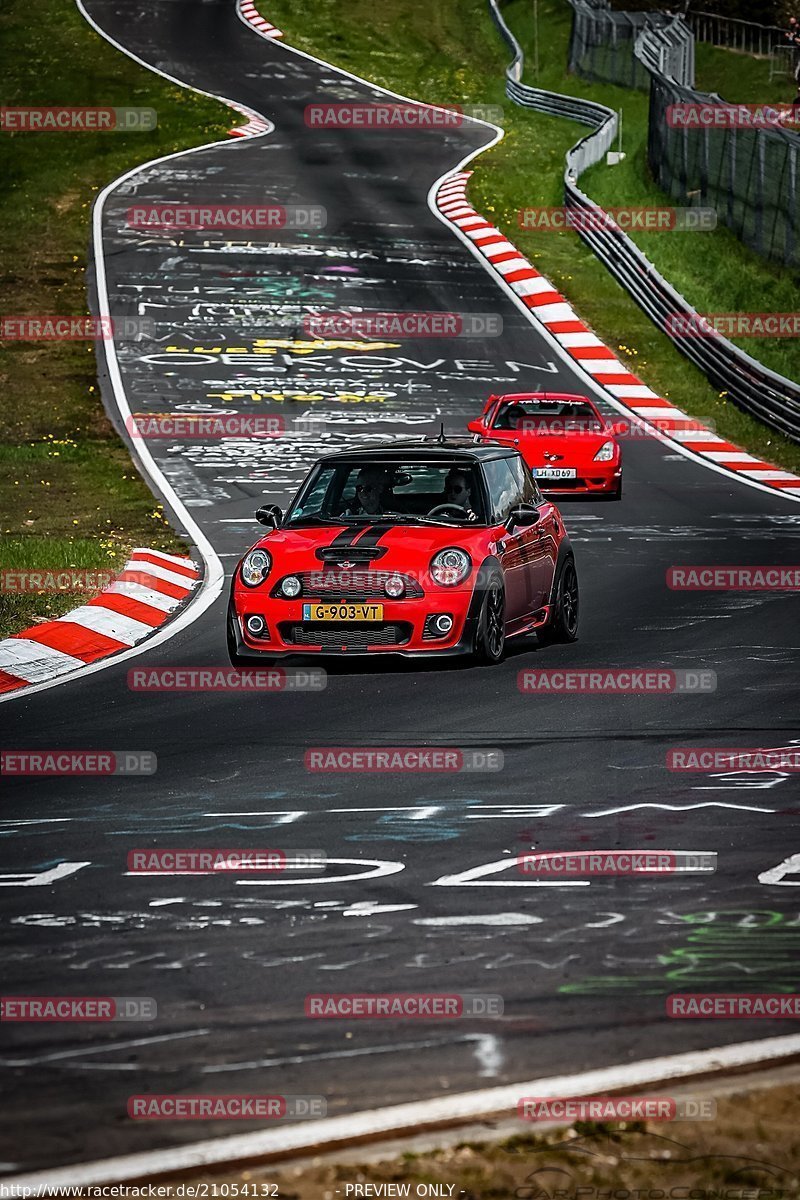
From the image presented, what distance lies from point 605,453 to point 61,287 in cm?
1487

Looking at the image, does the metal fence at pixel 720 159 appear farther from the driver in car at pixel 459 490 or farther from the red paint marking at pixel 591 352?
the driver in car at pixel 459 490

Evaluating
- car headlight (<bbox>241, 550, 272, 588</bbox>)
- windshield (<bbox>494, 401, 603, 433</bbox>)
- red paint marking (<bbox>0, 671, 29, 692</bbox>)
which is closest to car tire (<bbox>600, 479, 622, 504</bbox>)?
windshield (<bbox>494, 401, 603, 433</bbox>)

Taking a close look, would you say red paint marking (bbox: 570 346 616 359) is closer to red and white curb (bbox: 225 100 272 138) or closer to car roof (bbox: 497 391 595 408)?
car roof (bbox: 497 391 595 408)

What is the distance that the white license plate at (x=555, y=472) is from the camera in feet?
73.2

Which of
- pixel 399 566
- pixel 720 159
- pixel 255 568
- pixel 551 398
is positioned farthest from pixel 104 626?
pixel 720 159

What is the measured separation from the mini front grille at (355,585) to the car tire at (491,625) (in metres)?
0.47

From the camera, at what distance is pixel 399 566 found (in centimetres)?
1239

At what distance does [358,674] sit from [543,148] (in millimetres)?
35894

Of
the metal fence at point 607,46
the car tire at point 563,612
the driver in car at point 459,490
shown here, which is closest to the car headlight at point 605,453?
the car tire at point 563,612

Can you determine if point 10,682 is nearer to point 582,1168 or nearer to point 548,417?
point 582,1168

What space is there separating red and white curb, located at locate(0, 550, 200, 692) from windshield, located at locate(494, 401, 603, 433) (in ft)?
23.6

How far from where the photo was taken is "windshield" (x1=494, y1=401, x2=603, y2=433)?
76.0 ft

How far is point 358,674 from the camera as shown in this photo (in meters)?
12.7

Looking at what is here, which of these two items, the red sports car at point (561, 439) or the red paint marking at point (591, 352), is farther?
the red paint marking at point (591, 352)
